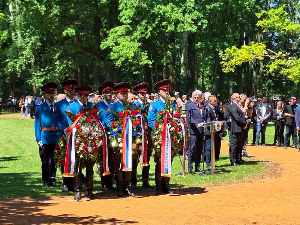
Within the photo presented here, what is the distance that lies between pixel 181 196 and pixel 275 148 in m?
14.1

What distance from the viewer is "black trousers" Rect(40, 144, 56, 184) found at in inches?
519

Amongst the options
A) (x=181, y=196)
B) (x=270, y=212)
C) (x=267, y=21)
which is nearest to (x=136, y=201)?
(x=181, y=196)

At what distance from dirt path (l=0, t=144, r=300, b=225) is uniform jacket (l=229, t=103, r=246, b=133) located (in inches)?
161

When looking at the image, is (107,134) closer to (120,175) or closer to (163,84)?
(120,175)

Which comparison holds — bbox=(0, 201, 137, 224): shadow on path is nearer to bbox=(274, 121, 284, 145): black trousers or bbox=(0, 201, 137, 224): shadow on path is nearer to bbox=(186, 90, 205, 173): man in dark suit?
bbox=(186, 90, 205, 173): man in dark suit

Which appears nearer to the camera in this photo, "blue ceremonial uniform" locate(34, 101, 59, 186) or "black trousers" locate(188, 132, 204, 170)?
"blue ceremonial uniform" locate(34, 101, 59, 186)

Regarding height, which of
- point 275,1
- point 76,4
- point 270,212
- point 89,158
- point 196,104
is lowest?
point 270,212

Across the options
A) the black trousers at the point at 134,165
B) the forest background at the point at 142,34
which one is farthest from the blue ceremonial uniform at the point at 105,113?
the forest background at the point at 142,34

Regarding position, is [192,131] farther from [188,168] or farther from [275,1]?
[275,1]

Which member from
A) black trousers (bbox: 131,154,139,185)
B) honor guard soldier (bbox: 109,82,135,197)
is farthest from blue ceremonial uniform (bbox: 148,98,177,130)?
black trousers (bbox: 131,154,139,185)

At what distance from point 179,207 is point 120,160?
6.35 feet

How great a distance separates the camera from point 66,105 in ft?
40.7

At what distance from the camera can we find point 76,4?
40.6 meters

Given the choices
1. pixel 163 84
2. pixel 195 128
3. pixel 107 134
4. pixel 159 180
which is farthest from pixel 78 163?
pixel 195 128
